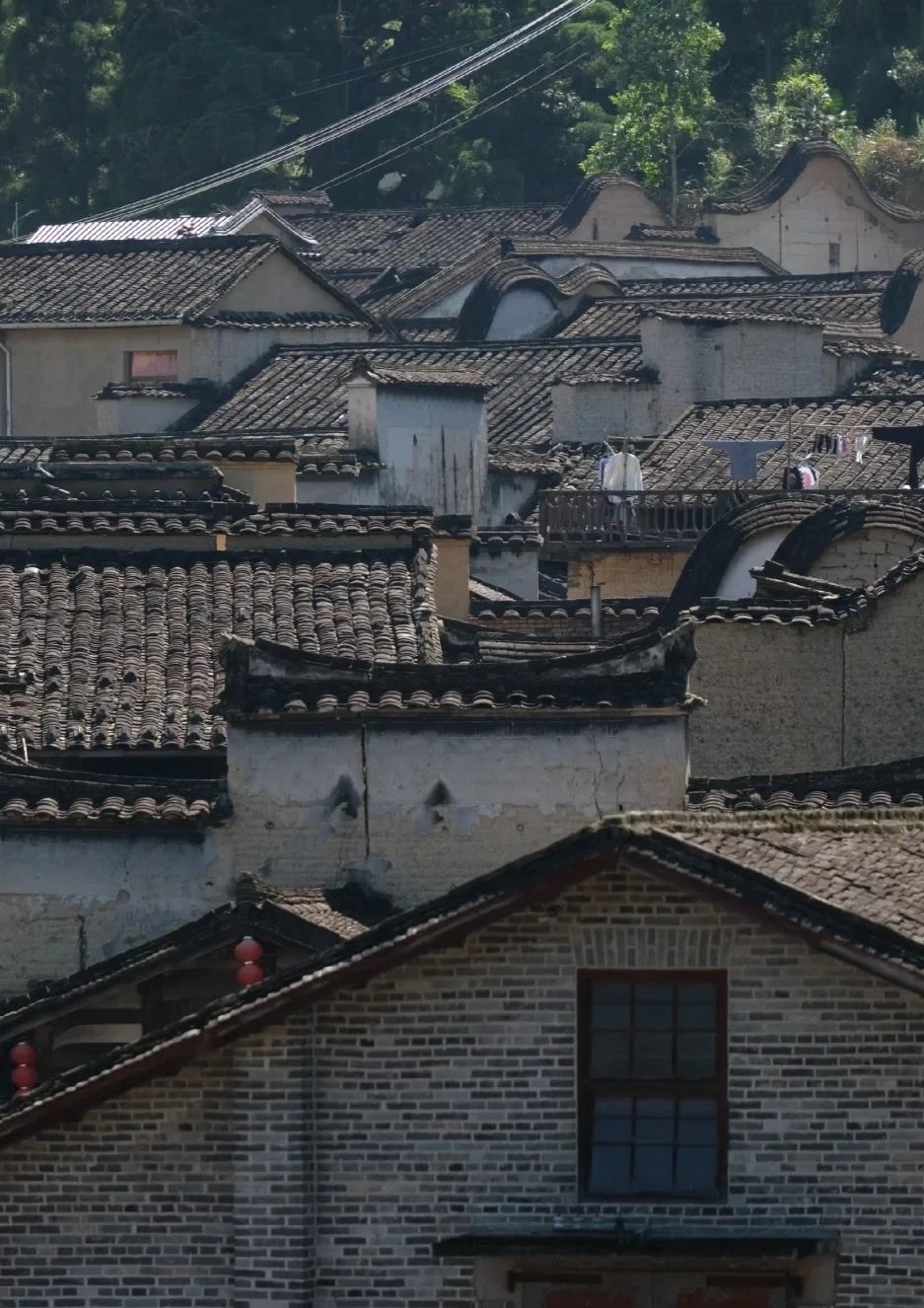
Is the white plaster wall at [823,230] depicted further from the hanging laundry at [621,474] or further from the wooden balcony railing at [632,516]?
the wooden balcony railing at [632,516]

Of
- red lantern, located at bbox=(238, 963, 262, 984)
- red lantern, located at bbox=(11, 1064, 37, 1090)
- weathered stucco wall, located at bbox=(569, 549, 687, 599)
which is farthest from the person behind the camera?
weathered stucco wall, located at bbox=(569, 549, 687, 599)

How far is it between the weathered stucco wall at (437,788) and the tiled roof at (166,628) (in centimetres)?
458

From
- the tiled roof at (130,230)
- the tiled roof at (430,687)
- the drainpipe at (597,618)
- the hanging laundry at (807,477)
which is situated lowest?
the tiled roof at (430,687)

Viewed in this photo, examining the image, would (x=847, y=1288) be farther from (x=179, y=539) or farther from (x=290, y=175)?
(x=290, y=175)

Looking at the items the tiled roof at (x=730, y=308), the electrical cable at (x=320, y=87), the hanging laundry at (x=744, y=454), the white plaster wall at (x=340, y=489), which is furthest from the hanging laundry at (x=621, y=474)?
the electrical cable at (x=320, y=87)

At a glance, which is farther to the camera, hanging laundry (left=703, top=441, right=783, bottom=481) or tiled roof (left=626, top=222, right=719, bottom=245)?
tiled roof (left=626, top=222, right=719, bottom=245)

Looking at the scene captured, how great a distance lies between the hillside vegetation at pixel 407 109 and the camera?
3172 inches

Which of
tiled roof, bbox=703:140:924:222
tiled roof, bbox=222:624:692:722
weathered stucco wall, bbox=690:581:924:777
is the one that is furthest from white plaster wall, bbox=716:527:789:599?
tiled roof, bbox=703:140:924:222

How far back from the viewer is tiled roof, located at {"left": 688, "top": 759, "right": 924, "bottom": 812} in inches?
872

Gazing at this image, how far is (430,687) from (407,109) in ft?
204

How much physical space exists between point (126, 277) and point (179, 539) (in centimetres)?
2743

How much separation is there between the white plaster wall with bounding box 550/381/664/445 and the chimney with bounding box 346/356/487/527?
4.06 metres

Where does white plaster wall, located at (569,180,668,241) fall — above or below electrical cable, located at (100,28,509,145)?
below

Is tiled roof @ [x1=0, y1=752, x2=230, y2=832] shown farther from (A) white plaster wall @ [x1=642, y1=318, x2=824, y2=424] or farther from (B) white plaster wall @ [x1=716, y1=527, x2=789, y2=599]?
(A) white plaster wall @ [x1=642, y1=318, x2=824, y2=424]
